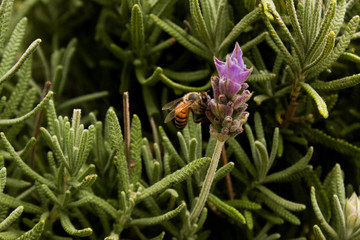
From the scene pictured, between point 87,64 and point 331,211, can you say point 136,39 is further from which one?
point 331,211

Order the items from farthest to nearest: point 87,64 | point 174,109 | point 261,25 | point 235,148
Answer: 1. point 87,64
2. point 261,25
3. point 235,148
4. point 174,109

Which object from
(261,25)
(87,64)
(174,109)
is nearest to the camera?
(174,109)

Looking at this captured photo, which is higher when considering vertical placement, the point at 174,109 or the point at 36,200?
the point at 174,109

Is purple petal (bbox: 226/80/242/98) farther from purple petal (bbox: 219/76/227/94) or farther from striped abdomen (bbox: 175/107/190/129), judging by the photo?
striped abdomen (bbox: 175/107/190/129)

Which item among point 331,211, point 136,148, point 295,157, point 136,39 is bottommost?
point 331,211

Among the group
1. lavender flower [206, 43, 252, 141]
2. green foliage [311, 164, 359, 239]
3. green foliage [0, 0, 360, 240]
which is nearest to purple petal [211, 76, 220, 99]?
lavender flower [206, 43, 252, 141]

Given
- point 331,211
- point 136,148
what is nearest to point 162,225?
point 136,148

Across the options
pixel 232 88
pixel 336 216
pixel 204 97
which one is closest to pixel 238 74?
pixel 232 88
